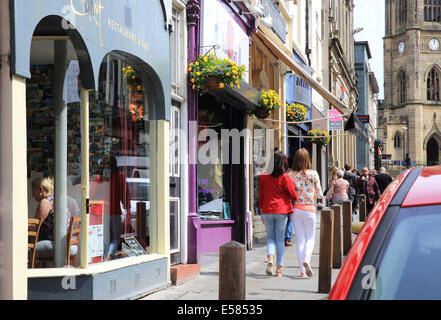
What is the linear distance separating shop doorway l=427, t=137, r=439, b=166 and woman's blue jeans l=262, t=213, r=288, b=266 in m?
99.8

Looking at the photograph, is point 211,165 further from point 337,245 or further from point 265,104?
point 337,245

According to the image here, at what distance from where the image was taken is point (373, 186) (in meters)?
17.4

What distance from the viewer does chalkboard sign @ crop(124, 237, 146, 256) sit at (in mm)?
7649

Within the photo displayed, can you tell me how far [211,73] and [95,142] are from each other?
10.3 feet

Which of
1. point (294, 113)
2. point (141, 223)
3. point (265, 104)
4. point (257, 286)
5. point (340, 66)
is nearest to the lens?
point (141, 223)

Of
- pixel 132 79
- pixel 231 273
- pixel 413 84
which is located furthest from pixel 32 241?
pixel 413 84

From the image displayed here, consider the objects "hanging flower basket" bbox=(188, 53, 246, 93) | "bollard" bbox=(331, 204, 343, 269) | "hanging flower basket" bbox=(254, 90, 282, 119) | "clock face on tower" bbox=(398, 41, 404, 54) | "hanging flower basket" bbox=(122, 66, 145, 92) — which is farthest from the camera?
"clock face on tower" bbox=(398, 41, 404, 54)

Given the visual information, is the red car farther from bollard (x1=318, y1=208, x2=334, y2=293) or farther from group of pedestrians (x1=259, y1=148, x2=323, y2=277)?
group of pedestrians (x1=259, y1=148, x2=323, y2=277)

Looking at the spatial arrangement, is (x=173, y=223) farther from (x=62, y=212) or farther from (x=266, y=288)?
(x=62, y=212)

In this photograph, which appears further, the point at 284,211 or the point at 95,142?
the point at 284,211

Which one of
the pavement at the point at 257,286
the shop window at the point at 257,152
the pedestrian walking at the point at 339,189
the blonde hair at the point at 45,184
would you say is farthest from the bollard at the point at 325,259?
the pedestrian walking at the point at 339,189

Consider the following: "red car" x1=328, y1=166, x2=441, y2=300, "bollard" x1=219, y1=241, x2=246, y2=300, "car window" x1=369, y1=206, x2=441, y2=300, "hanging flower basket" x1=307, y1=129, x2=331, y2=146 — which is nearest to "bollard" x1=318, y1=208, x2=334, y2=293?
"bollard" x1=219, y1=241, x2=246, y2=300

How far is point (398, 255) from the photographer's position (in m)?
2.45
